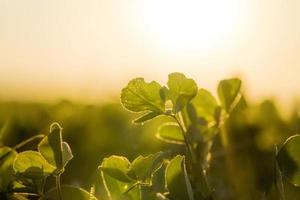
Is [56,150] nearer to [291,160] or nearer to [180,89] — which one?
[180,89]

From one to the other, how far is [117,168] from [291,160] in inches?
14.3

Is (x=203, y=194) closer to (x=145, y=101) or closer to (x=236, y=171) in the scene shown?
(x=145, y=101)

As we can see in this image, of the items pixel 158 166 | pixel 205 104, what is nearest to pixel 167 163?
pixel 158 166

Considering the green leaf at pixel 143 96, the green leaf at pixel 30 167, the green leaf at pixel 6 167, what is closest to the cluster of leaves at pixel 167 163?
the green leaf at pixel 143 96

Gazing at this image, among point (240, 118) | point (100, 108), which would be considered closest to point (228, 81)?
point (240, 118)

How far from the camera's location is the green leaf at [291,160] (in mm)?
1164

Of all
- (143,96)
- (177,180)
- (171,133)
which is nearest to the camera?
(177,180)

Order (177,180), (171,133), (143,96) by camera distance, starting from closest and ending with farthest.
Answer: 1. (177,180)
2. (143,96)
3. (171,133)

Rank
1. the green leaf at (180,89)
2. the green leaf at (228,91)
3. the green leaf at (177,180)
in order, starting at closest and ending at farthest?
the green leaf at (177,180), the green leaf at (180,89), the green leaf at (228,91)

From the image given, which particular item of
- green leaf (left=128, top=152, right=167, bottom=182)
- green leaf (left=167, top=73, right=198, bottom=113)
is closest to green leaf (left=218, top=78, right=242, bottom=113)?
green leaf (left=167, top=73, right=198, bottom=113)

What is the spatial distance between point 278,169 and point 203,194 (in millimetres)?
176

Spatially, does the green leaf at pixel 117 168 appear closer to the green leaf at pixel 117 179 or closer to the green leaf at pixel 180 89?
the green leaf at pixel 117 179

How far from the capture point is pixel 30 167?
1.22m

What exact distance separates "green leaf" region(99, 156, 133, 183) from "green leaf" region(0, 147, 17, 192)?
25 centimetres
